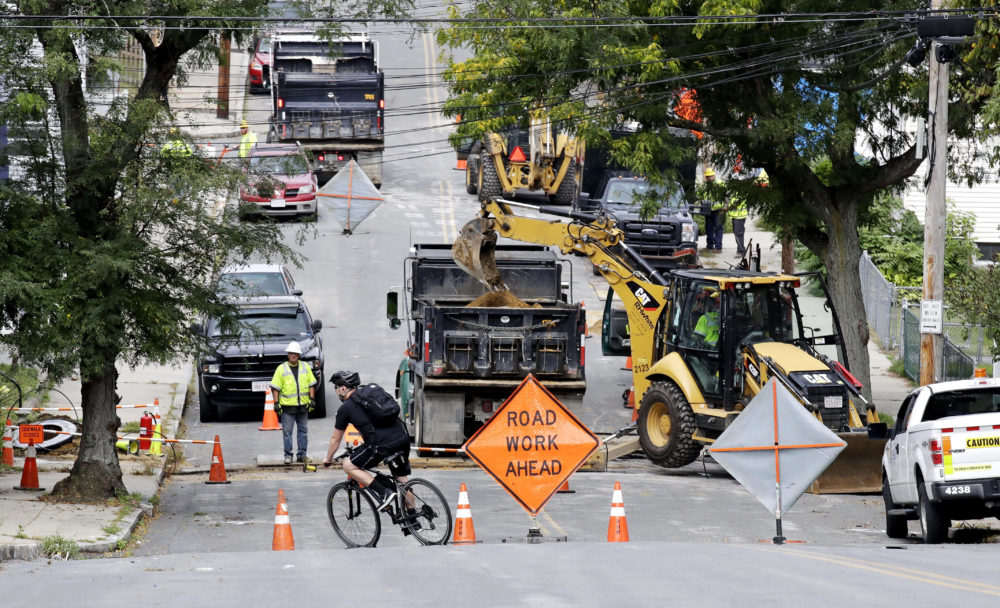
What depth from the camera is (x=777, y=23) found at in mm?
21094

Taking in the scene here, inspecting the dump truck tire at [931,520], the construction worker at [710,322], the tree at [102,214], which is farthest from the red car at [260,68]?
the dump truck tire at [931,520]

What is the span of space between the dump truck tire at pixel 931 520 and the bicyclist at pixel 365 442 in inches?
192

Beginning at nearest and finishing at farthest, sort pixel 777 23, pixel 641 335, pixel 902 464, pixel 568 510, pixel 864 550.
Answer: pixel 864 550, pixel 902 464, pixel 568 510, pixel 641 335, pixel 777 23

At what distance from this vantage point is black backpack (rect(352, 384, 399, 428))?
12.1 metres

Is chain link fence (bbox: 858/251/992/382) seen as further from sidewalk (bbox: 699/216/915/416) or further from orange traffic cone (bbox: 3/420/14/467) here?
orange traffic cone (bbox: 3/420/14/467)

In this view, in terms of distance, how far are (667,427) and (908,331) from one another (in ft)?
34.4

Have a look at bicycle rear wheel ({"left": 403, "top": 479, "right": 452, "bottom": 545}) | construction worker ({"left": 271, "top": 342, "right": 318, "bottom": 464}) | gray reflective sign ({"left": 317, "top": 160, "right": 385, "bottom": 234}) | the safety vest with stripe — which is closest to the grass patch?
bicycle rear wheel ({"left": 403, "top": 479, "right": 452, "bottom": 545})

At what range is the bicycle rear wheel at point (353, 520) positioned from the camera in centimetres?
1246

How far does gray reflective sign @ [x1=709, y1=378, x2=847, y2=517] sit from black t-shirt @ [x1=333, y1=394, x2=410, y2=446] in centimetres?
290

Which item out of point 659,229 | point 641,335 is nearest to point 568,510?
point 641,335

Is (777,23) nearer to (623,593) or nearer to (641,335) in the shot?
(641,335)

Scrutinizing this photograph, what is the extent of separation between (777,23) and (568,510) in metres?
9.68

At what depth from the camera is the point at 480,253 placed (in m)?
19.4

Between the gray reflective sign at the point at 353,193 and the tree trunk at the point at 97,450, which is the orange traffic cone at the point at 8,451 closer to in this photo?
the tree trunk at the point at 97,450
